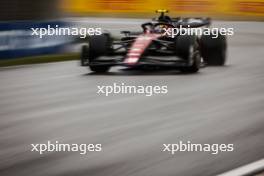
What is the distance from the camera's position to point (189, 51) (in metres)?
13.0

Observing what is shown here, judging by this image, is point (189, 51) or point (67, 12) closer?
point (189, 51)

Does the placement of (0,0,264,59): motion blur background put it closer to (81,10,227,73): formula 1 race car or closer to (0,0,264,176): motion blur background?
(0,0,264,176): motion blur background

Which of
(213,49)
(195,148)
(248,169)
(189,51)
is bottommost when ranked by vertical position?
(213,49)

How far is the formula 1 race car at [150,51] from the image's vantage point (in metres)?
13.2

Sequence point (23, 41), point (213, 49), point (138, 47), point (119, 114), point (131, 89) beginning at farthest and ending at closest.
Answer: point (23, 41), point (213, 49), point (138, 47), point (131, 89), point (119, 114)

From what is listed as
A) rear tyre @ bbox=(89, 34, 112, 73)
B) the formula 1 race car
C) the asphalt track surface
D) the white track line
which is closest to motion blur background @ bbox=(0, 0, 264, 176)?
the asphalt track surface

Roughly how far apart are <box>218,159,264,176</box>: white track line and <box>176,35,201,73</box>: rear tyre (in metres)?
6.85

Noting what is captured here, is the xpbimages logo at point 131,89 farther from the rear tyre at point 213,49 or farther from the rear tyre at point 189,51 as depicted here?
the rear tyre at point 213,49

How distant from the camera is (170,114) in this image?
8828 mm

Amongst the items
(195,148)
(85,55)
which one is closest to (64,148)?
(195,148)

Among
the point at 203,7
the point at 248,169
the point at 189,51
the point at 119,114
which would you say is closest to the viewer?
the point at 248,169

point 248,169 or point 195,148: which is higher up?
point 248,169

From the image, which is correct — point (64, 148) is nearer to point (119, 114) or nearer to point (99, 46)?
point (119, 114)

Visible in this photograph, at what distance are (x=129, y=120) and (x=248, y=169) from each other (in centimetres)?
257
